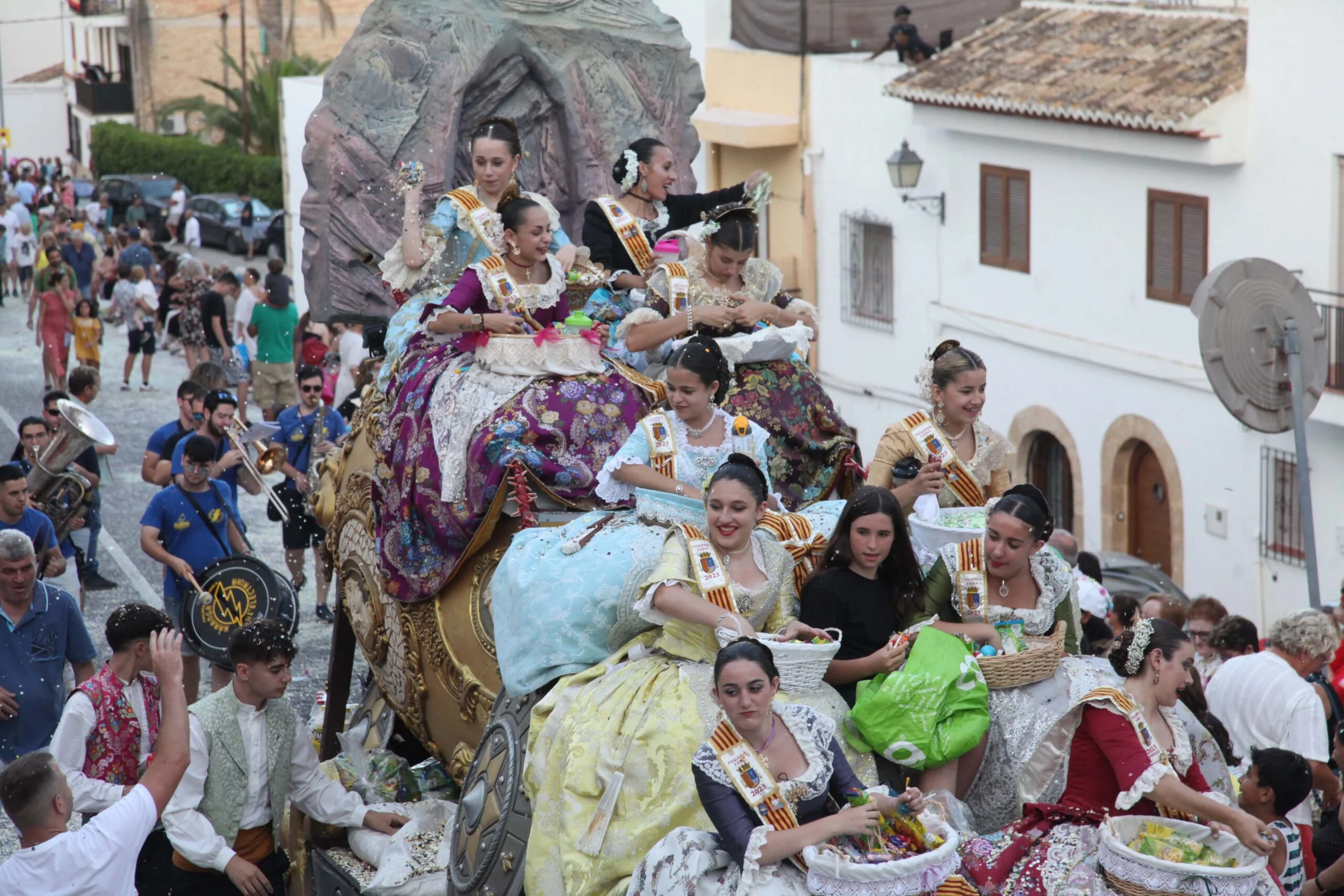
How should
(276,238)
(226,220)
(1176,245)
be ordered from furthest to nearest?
(226,220) < (276,238) < (1176,245)

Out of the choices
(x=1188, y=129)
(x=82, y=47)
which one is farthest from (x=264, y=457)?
(x=82, y=47)

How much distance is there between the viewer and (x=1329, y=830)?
7.34m

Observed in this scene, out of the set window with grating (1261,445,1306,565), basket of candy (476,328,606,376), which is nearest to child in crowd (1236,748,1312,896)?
basket of candy (476,328,606,376)

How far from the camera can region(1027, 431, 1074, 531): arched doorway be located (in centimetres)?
2059

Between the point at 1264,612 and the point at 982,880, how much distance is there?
42.3 ft

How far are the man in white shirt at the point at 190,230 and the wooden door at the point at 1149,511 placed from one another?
21344 mm

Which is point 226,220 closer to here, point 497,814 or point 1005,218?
point 1005,218

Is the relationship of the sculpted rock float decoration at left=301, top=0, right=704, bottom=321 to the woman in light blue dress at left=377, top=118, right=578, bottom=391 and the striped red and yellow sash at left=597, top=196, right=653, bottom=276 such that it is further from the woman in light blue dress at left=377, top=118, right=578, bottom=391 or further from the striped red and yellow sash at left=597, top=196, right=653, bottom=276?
the striped red and yellow sash at left=597, top=196, right=653, bottom=276

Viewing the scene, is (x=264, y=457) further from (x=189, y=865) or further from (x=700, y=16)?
(x=700, y=16)

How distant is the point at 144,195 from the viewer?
40250 mm

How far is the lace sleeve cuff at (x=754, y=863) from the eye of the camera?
210 inches

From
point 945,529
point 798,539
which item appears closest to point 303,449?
point 798,539

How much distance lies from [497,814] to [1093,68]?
47.6 ft

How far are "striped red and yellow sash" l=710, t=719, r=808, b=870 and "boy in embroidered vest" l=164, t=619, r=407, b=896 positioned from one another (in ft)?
7.21
